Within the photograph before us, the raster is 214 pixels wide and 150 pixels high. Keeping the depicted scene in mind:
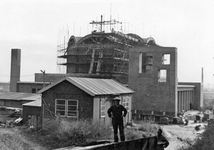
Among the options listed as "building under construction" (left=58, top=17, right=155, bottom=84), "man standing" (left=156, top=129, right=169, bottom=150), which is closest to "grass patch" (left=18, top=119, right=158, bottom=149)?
"man standing" (left=156, top=129, right=169, bottom=150)

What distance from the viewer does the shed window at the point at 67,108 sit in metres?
22.2

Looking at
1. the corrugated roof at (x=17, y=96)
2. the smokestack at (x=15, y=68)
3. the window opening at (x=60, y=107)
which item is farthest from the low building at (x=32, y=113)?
the smokestack at (x=15, y=68)

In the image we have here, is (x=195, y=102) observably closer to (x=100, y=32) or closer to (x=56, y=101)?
(x=100, y=32)

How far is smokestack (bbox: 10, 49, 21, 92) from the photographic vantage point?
155ft

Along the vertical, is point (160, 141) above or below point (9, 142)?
above

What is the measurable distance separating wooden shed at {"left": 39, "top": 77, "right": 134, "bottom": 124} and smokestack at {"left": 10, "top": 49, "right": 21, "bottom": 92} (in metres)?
26.0

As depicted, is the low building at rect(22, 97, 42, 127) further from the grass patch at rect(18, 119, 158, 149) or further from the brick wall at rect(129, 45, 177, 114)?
the brick wall at rect(129, 45, 177, 114)

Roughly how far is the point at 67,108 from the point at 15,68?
28832 millimetres

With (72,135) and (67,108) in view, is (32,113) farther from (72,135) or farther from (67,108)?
(72,135)

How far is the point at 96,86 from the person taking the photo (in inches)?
929

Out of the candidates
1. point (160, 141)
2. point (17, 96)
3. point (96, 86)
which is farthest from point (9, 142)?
point (17, 96)

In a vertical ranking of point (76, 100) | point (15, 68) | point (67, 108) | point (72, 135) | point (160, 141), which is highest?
point (15, 68)

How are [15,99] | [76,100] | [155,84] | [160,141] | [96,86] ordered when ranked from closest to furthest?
[160,141] < [76,100] < [96,86] < [15,99] < [155,84]

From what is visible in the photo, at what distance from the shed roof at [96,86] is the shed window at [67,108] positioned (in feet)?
4.46
